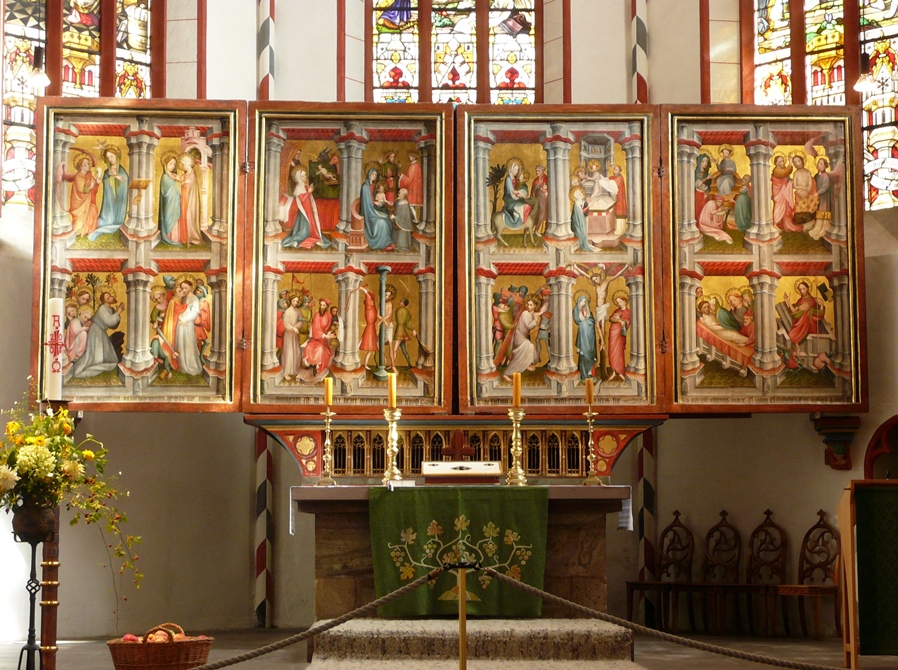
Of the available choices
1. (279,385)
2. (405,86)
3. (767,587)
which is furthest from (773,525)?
(405,86)

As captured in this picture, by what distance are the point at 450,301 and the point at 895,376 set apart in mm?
4251

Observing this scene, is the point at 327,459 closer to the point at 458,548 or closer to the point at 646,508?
the point at 458,548

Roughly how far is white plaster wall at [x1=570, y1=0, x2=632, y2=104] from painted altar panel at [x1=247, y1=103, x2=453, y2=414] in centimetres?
Result: 265

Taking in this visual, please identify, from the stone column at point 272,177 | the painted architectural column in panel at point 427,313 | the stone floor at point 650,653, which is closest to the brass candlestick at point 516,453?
the painted architectural column in panel at point 427,313

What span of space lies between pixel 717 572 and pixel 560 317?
3.47 m

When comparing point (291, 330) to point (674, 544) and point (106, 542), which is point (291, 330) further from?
point (674, 544)

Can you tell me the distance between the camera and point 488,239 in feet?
40.2

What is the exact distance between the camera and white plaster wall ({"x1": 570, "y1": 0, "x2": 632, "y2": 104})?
14.4 m

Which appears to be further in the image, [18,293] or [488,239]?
[18,293]

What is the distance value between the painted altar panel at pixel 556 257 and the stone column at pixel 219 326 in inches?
83.6

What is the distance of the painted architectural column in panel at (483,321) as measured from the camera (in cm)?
1213

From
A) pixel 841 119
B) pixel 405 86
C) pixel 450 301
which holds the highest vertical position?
pixel 405 86

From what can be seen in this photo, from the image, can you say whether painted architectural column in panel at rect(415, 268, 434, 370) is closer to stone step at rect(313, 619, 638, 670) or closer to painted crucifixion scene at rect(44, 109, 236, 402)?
painted crucifixion scene at rect(44, 109, 236, 402)

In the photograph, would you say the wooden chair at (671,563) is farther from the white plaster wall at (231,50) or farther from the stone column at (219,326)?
the white plaster wall at (231,50)
